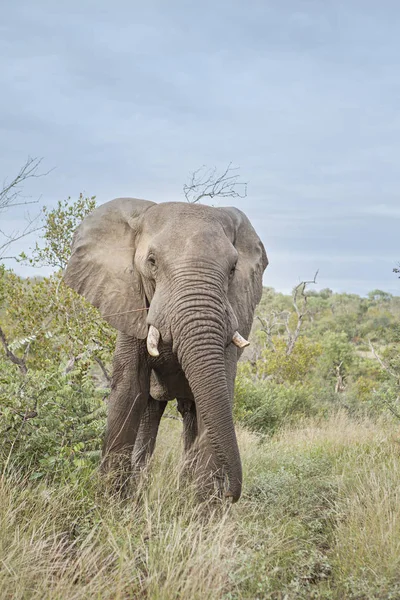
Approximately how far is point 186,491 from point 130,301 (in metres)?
1.74

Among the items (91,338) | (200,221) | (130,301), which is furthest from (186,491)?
(91,338)

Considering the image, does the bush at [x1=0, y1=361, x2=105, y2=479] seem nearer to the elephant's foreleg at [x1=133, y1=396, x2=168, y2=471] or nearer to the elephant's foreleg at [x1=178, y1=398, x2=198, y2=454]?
the elephant's foreleg at [x1=133, y1=396, x2=168, y2=471]

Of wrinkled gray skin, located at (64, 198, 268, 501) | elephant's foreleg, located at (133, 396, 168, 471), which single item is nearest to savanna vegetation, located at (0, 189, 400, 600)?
elephant's foreleg, located at (133, 396, 168, 471)

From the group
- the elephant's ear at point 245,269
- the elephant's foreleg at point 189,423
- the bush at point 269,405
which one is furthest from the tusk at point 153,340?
the bush at point 269,405

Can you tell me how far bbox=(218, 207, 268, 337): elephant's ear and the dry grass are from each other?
1593mm

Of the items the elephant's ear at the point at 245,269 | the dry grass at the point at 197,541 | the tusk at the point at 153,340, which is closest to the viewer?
the dry grass at the point at 197,541

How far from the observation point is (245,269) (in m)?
6.35

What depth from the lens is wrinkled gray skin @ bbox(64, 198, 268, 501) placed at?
5.27m

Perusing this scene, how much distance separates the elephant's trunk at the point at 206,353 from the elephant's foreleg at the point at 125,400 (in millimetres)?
813

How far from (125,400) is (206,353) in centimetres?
118

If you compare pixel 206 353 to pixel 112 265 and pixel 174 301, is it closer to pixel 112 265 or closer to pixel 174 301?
pixel 174 301

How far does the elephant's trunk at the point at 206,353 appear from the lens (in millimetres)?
5227

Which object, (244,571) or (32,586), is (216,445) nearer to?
(244,571)

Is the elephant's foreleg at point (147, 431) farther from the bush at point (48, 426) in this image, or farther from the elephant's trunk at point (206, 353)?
the elephant's trunk at point (206, 353)
